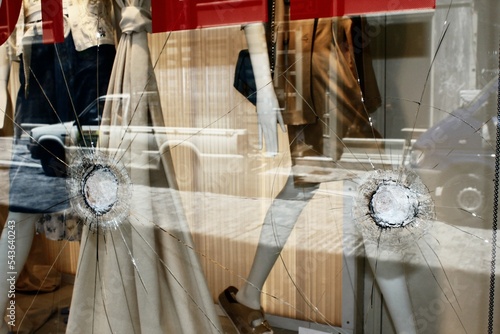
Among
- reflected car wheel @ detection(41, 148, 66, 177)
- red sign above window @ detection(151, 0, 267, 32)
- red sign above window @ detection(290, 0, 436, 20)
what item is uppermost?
red sign above window @ detection(151, 0, 267, 32)

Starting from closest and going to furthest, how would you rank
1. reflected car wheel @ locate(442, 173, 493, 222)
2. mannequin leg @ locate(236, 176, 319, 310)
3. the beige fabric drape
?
reflected car wheel @ locate(442, 173, 493, 222) → mannequin leg @ locate(236, 176, 319, 310) → the beige fabric drape

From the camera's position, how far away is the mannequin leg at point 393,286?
114cm

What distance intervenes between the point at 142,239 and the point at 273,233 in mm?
360

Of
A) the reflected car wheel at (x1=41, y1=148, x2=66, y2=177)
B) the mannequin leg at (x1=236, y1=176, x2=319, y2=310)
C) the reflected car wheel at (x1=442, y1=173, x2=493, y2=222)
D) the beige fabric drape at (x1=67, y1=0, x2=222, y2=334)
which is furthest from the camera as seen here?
the reflected car wheel at (x1=41, y1=148, x2=66, y2=177)

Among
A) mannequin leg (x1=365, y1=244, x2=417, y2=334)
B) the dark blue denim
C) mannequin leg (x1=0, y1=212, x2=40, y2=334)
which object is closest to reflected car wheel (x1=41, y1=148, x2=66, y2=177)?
the dark blue denim

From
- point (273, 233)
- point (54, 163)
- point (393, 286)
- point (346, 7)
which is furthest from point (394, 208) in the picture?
point (54, 163)

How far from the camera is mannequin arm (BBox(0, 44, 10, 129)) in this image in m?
1.56

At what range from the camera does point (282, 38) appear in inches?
48.3

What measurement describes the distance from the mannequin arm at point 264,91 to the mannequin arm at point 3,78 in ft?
2.46

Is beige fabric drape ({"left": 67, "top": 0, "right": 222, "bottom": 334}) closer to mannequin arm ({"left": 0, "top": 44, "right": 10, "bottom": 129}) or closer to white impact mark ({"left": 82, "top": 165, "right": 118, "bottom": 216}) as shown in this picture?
white impact mark ({"left": 82, "top": 165, "right": 118, "bottom": 216})

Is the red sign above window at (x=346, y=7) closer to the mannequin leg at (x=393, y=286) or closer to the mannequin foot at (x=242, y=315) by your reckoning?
the mannequin leg at (x=393, y=286)

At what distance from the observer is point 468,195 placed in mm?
1072

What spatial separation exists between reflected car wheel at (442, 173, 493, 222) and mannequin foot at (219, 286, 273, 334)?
0.50 metres

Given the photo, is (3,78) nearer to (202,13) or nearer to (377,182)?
(202,13)
